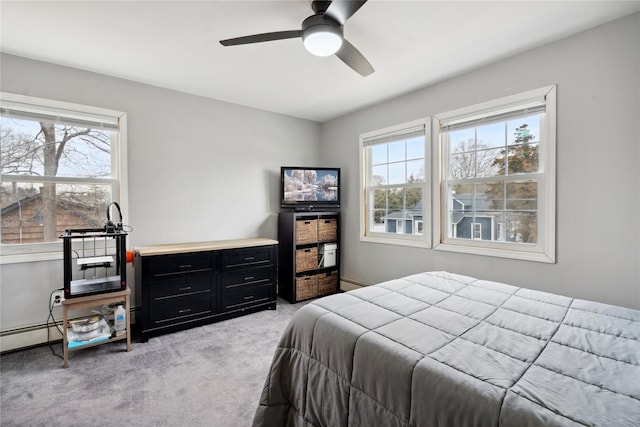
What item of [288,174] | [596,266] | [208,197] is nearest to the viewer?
[596,266]

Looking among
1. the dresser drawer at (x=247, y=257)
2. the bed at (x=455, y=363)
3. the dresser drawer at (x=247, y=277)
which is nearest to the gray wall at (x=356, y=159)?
the dresser drawer at (x=247, y=257)

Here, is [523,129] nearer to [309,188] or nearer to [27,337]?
[309,188]

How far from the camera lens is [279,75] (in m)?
2.99

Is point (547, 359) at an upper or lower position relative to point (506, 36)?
lower

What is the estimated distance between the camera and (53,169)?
2.78m

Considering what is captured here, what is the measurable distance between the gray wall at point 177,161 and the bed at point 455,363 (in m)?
2.40

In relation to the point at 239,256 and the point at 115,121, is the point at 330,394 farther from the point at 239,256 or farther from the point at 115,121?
the point at 115,121

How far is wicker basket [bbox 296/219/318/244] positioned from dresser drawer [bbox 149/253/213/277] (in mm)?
1187

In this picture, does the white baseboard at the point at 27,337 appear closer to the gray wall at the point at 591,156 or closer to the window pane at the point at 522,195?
the gray wall at the point at 591,156

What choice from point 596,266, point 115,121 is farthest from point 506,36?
point 115,121

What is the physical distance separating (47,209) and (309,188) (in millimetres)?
2829

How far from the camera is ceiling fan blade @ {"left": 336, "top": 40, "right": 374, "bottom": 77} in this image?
2048 millimetres

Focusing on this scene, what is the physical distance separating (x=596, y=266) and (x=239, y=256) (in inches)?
127

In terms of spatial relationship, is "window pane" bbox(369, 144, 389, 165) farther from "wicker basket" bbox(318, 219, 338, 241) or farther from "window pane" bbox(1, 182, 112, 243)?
"window pane" bbox(1, 182, 112, 243)
